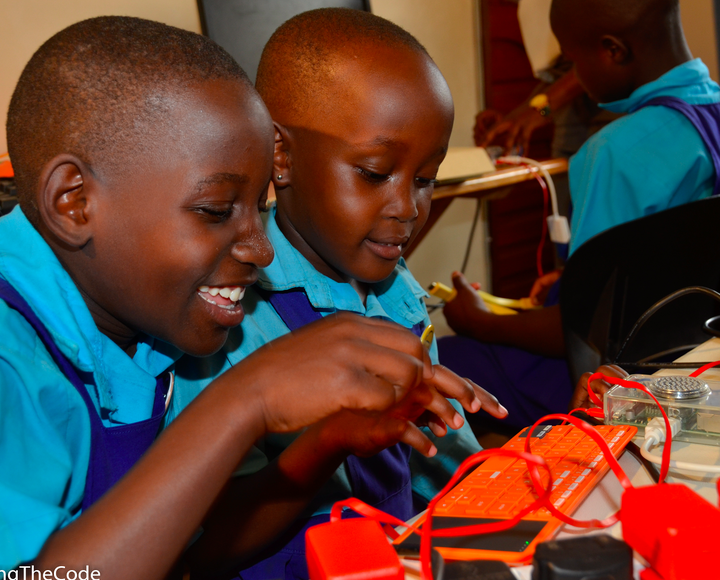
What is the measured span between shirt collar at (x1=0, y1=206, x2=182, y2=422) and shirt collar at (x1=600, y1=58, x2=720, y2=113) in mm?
1340

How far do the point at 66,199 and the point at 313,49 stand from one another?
437mm

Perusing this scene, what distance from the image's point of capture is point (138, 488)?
473mm

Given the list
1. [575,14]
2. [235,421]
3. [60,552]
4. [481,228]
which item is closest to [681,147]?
[575,14]

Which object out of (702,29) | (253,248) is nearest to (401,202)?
(253,248)

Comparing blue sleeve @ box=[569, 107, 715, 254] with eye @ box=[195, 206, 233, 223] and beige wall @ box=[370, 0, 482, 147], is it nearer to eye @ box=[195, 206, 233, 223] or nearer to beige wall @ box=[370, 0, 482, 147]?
eye @ box=[195, 206, 233, 223]

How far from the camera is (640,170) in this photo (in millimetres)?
1396

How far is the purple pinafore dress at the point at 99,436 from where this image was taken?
0.57m

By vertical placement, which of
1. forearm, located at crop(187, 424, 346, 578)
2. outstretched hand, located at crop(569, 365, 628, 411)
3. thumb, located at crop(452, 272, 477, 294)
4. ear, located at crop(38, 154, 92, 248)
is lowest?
thumb, located at crop(452, 272, 477, 294)

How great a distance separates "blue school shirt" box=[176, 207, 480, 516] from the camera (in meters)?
0.81

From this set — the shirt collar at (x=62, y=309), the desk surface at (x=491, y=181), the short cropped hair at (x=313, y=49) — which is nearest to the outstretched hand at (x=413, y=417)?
the shirt collar at (x=62, y=309)

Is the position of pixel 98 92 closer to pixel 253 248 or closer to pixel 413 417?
pixel 253 248

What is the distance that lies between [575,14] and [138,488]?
1581mm

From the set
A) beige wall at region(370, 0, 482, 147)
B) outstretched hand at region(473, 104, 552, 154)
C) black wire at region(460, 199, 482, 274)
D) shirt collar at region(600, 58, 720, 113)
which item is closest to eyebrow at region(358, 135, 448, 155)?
shirt collar at region(600, 58, 720, 113)

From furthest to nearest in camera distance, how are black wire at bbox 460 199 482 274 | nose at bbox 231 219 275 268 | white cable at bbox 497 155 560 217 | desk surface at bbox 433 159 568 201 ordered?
black wire at bbox 460 199 482 274 → white cable at bbox 497 155 560 217 → desk surface at bbox 433 159 568 201 → nose at bbox 231 219 275 268
